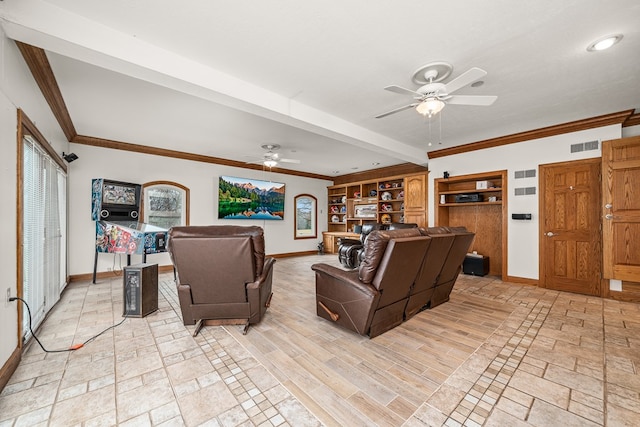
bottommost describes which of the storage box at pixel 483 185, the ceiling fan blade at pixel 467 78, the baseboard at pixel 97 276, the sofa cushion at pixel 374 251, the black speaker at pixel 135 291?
the baseboard at pixel 97 276

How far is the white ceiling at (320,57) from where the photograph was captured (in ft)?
6.54

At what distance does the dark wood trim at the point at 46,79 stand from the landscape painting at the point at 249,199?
3177 mm

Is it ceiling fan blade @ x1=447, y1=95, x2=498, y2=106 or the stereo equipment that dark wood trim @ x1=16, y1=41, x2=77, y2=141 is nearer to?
ceiling fan blade @ x1=447, y1=95, x2=498, y2=106

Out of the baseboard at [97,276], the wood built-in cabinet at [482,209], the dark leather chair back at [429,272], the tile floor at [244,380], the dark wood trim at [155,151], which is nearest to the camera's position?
the tile floor at [244,380]

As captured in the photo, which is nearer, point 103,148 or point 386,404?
point 386,404

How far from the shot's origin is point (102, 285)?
15.1 feet

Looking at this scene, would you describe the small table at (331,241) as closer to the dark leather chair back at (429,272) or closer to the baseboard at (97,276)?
the dark leather chair back at (429,272)

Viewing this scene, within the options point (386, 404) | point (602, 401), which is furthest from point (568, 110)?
point (386, 404)

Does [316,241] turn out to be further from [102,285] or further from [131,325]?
[131,325]

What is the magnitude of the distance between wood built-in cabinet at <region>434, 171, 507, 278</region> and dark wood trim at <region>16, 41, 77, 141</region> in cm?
641

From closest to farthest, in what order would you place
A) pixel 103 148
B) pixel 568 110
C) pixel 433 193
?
1. pixel 568 110
2. pixel 103 148
3. pixel 433 193

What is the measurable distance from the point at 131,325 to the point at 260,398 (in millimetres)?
2071

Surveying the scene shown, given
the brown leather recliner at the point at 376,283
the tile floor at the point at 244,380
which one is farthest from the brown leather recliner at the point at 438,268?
the tile floor at the point at 244,380

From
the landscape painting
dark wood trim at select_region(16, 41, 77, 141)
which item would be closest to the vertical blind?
dark wood trim at select_region(16, 41, 77, 141)
